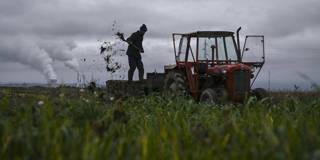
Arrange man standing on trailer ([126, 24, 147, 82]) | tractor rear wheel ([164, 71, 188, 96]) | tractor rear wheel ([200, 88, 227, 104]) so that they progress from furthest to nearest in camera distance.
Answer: man standing on trailer ([126, 24, 147, 82]) → tractor rear wheel ([164, 71, 188, 96]) → tractor rear wheel ([200, 88, 227, 104])

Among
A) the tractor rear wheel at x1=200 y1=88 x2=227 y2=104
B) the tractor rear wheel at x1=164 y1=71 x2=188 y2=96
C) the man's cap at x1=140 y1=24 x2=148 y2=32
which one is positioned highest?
the man's cap at x1=140 y1=24 x2=148 y2=32

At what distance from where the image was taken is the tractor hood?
14445 mm

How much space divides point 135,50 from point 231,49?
3.14 metres

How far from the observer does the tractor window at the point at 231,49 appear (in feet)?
49.8

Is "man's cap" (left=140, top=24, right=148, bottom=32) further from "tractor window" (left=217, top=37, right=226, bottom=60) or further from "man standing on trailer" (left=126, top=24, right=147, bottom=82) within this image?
"tractor window" (left=217, top=37, right=226, bottom=60)

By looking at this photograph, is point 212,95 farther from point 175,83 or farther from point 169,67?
point 169,67

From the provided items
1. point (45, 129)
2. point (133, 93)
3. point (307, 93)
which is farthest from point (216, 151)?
point (307, 93)

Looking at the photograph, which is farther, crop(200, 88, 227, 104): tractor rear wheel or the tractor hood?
the tractor hood

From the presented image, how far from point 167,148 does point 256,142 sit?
72 cm

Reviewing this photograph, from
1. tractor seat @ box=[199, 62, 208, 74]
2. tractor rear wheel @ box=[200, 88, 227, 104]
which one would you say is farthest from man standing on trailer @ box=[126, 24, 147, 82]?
tractor rear wheel @ box=[200, 88, 227, 104]

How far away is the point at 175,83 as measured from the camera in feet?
49.4

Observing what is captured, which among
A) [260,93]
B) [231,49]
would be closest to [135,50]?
[231,49]

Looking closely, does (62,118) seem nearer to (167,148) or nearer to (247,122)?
(167,148)

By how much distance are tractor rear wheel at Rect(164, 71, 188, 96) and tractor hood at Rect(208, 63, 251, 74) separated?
2.72 ft
